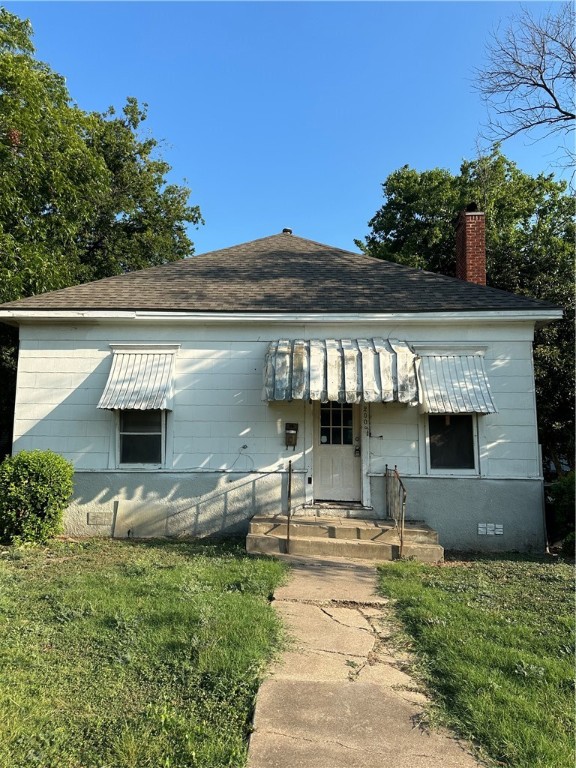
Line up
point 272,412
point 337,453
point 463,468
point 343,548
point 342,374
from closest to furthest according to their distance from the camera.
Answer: point 343,548, point 342,374, point 463,468, point 272,412, point 337,453

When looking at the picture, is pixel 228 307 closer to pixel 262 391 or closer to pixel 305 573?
pixel 262 391

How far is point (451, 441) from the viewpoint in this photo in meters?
8.66

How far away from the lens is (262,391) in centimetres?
829

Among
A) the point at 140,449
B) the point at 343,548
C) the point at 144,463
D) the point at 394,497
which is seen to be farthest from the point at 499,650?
the point at 140,449

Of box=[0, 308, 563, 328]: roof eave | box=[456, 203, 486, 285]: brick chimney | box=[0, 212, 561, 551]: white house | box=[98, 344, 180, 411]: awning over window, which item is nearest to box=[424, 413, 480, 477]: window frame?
box=[0, 212, 561, 551]: white house

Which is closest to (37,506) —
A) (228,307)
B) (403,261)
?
(228,307)

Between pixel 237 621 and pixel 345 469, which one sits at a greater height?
pixel 345 469

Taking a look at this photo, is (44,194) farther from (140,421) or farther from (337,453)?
(337,453)

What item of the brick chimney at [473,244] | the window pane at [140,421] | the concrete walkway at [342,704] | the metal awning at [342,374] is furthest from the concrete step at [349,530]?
the brick chimney at [473,244]

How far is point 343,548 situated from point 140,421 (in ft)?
14.1

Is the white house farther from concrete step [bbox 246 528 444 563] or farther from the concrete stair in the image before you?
concrete step [bbox 246 528 444 563]

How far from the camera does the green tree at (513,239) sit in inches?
508

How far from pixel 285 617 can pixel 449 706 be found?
1885 millimetres

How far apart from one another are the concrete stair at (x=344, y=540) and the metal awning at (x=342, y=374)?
2012mm
